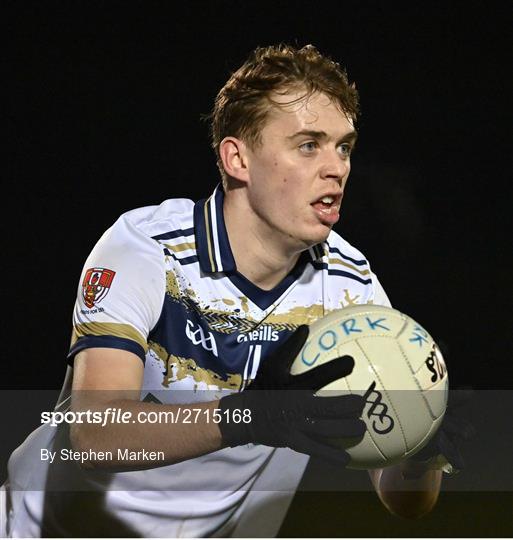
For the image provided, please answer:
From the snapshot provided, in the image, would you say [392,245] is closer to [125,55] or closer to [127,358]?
[125,55]

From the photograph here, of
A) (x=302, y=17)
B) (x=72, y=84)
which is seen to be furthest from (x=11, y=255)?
(x=302, y=17)

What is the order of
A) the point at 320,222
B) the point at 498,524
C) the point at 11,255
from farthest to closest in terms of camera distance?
the point at 11,255 < the point at 498,524 < the point at 320,222

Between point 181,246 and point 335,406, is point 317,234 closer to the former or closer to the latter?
point 181,246

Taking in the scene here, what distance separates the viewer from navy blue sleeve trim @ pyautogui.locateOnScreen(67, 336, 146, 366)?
1.84m

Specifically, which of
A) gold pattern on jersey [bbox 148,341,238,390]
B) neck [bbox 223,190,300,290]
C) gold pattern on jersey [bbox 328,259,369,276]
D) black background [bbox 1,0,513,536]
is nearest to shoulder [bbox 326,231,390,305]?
gold pattern on jersey [bbox 328,259,369,276]

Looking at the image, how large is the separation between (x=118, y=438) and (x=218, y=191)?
0.67 metres

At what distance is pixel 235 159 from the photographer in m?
2.13

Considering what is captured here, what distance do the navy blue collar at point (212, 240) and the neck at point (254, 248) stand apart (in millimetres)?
21

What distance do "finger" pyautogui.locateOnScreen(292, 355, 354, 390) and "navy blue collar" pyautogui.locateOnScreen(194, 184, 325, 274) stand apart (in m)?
0.46

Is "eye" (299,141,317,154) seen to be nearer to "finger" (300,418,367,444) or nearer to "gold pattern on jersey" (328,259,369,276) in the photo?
"gold pattern on jersey" (328,259,369,276)

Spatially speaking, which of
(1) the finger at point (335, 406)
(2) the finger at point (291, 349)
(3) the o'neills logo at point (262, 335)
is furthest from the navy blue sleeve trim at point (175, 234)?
(1) the finger at point (335, 406)

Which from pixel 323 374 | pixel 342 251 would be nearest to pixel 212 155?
pixel 342 251

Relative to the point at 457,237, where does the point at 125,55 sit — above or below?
above

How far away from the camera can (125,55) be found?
3678 millimetres
